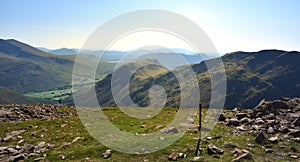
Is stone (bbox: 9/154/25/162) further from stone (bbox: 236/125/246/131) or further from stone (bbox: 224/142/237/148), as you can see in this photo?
stone (bbox: 236/125/246/131)

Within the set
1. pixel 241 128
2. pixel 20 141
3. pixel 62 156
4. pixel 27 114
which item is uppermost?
pixel 241 128

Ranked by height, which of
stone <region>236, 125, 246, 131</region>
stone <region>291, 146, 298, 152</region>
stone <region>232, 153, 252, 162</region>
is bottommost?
stone <region>232, 153, 252, 162</region>

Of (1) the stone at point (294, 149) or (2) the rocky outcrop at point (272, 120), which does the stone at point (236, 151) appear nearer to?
(1) the stone at point (294, 149)

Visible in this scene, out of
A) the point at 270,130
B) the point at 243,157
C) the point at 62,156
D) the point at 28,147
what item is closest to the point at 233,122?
the point at 270,130

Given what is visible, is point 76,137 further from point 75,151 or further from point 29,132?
point 29,132

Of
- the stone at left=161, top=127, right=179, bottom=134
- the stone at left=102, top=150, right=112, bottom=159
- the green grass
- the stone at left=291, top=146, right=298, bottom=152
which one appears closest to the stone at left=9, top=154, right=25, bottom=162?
the green grass

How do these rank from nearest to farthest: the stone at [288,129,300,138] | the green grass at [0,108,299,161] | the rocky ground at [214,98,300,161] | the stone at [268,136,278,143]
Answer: the green grass at [0,108,299,161]
the rocky ground at [214,98,300,161]
the stone at [268,136,278,143]
the stone at [288,129,300,138]

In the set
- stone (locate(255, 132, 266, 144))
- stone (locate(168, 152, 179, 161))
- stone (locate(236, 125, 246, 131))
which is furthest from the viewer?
stone (locate(236, 125, 246, 131))

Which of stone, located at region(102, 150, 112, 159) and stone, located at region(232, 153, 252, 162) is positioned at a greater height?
stone, located at region(232, 153, 252, 162)

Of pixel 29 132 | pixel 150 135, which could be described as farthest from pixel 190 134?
pixel 29 132

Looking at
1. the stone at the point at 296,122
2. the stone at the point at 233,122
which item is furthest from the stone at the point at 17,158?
the stone at the point at 296,122

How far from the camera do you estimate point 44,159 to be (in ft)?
72.3

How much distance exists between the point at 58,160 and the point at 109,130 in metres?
9.10

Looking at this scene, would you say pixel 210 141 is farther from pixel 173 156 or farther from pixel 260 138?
pixel 173 156
